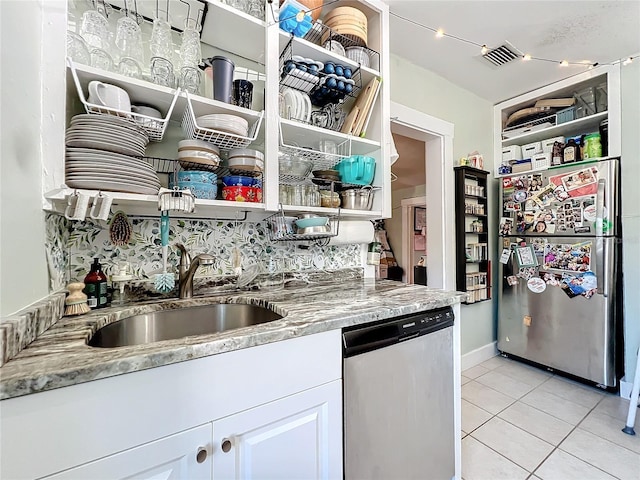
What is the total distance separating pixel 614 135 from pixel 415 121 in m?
1.45

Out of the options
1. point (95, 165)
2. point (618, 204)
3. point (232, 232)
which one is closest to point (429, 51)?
point (618, 204)

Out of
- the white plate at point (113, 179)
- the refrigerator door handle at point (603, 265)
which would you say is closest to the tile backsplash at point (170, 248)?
the white plate at point (113, 179)

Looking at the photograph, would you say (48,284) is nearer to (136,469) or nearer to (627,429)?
(136,469)

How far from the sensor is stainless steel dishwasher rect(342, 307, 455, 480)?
3.06ft

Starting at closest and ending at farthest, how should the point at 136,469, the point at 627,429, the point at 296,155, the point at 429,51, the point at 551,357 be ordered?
the point at 136,469, the point at 296,155, the point at 627,429, the point at 429,51, the point at 551,357

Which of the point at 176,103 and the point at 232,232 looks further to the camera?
the point at 232,232

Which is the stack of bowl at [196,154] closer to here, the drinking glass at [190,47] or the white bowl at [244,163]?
the white bowl at [244,163]

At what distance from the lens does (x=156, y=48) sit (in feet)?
3.56

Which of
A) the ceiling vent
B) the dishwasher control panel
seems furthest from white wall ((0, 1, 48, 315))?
the ceiling vent

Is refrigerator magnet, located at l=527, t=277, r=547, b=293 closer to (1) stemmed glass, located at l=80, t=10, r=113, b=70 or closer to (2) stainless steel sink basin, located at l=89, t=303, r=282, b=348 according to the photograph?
(2) stainless steel sink basin, located at l=89, t=303, r=282, b=348

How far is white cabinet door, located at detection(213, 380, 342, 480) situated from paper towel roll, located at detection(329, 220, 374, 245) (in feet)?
2.57

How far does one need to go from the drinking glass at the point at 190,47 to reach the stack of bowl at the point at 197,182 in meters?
0.46

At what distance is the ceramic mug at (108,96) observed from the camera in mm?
843

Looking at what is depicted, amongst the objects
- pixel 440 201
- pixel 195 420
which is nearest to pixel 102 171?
pixel 195 420
